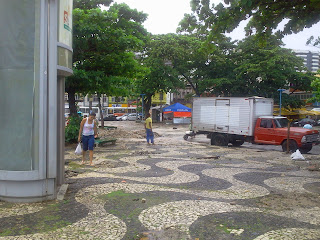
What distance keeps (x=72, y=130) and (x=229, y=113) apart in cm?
840

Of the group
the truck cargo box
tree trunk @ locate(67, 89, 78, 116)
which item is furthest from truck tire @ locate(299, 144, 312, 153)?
tree trunk @ locate(67, 89, 78, 116)

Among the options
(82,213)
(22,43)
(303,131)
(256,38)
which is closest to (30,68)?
(22,43)

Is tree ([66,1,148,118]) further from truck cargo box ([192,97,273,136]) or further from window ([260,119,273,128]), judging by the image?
window ([260,119,273,128])

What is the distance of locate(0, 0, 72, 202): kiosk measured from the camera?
5.78m

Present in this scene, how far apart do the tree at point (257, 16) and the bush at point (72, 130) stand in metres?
7.05

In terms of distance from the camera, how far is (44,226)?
4.84 metres

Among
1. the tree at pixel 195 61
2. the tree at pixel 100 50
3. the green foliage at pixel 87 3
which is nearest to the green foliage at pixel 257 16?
the tree at pixel 100 50

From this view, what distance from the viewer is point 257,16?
10.9 m

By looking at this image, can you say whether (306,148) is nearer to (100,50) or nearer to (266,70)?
(100,50)

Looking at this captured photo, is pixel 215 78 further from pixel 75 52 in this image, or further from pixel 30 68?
pixel 30 68

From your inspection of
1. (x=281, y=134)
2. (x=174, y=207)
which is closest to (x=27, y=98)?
(x=174, y=207)

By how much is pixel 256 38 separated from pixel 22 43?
858cm

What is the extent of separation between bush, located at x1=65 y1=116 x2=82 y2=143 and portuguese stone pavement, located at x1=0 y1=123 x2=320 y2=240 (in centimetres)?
577

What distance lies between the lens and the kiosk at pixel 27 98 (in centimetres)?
578
